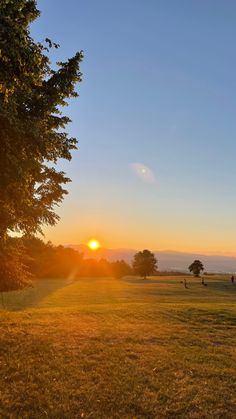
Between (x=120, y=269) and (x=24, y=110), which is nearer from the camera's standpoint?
(x=24, y=110)

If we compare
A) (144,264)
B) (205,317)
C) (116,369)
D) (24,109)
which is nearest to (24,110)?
(24,109)

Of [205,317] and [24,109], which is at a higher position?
[24,109]

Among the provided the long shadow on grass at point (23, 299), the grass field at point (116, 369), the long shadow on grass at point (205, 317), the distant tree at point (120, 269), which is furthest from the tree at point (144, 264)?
the grass field at point (116, 369)

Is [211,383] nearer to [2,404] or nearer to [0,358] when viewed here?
[2,404]

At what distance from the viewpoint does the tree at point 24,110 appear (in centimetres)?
831

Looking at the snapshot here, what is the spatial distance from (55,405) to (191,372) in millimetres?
4075

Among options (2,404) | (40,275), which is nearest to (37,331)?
(2,404)

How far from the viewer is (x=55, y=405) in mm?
8227

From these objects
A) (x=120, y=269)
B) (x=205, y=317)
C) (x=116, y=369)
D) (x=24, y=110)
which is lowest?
(x=116, y=369)

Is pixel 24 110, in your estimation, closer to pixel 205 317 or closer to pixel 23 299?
pixel 205 317

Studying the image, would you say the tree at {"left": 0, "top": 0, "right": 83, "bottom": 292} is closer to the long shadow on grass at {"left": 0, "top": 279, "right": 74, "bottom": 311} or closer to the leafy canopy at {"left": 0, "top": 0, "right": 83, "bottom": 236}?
the leafy canopy at {"left": 0, "top": 0, "right": 83, "bottom": 236}

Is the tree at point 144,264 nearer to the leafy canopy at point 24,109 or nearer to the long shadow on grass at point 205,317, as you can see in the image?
the long shadow on grass at point 205,317

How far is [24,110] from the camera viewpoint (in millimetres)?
13172

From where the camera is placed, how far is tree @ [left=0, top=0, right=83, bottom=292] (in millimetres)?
8312
